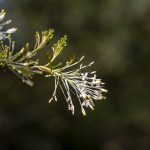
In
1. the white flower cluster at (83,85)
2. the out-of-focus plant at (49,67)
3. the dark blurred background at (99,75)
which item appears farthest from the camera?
the dark blurred background at (99,75)

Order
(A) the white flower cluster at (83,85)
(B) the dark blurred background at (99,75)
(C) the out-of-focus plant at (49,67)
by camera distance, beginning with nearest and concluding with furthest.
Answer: (C) the out-of-focus plant at (49,67)
(A) the white flower cluster at (83,85)
(B) the dark blurred background at (99,75)

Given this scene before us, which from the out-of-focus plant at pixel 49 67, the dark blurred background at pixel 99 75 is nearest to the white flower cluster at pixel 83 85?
the out-of-focus plant at pixel 49 67

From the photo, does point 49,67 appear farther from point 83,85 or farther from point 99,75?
point 99,75

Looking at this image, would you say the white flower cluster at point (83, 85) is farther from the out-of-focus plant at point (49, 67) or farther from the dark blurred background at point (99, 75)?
the dark blurred background at point (99, 75)

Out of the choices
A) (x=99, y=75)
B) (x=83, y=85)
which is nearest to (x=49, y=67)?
(x=83, y=85)

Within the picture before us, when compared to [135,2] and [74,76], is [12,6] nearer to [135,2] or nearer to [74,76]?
[135,2]

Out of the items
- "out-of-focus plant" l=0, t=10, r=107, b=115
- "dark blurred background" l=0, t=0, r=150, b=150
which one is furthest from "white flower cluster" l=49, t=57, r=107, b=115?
"dark blurred background" l=0, t=0, r=150, b=150

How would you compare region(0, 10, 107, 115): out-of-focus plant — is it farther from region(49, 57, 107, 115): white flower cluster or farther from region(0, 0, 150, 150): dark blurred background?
region(0, 0, 150, 150): dark blurred background
